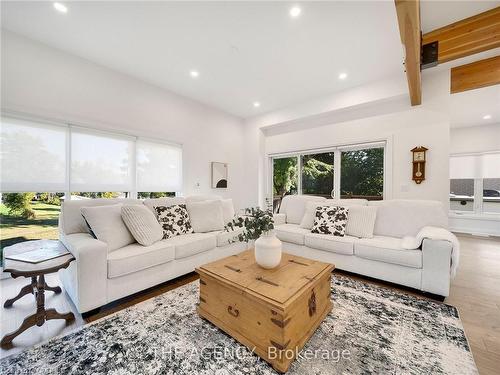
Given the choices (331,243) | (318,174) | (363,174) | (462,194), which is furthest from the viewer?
(462,194)

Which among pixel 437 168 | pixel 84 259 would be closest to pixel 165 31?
pixel 84 259

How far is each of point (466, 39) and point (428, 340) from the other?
2.96 m

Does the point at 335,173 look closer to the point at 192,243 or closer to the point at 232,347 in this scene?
the point at 192,243

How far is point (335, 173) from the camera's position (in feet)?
14.0

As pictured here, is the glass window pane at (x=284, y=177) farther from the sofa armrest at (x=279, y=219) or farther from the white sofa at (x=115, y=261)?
the white sofa at (x=115, y=261)

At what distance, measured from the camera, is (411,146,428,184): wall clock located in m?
3.22

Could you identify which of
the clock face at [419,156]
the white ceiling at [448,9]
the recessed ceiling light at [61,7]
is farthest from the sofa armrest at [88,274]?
the clock face at [419,156]

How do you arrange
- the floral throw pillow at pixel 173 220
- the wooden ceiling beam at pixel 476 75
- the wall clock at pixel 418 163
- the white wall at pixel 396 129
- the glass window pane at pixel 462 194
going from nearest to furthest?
the floral throw pillow at pixel 173 220
the wooden ceiling beam at pixel 476 75
the white wall at pixel 396 129
the wall clock at pixel 418 163
the glass window pane at pixel 462 194

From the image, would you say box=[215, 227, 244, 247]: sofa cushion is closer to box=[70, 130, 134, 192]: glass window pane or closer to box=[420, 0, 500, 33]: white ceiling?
box=[70, 130, 134, 192]: glass window pane

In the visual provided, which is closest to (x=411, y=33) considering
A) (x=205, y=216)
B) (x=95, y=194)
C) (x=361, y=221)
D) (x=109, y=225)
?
(x=361, y=221)

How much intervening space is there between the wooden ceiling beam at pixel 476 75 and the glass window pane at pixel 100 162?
5.04 meters

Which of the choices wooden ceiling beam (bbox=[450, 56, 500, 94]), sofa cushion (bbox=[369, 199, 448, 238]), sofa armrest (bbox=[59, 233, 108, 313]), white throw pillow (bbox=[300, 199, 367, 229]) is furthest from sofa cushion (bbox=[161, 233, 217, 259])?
wooden ceiling beam (bbox=[450, 56, 500, 94])

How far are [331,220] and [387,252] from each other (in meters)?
0.78

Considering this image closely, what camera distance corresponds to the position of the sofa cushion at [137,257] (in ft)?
6.32
